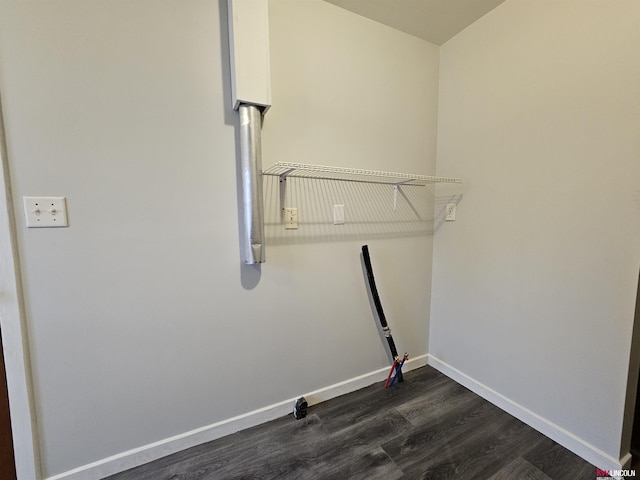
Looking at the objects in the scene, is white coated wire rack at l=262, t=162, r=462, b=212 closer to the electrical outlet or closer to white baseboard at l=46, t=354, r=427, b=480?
the electrical outlet

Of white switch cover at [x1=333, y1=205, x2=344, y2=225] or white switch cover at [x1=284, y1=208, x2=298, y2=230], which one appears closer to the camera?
white switch cover at [x1=284, y1=208, x2=298, y2=230]

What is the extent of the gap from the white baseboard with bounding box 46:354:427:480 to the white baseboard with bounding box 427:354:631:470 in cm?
63

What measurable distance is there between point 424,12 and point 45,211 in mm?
2175

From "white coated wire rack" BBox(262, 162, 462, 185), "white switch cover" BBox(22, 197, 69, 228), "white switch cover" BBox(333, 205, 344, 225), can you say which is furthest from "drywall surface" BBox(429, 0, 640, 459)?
"white switch cover" BBox(22, 197, 69, 228)

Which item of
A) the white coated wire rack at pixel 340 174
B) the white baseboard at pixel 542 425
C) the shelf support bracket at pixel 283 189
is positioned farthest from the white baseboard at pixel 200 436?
the white coated wire rack at pixel 340 174

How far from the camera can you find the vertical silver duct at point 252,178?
49.6 inches

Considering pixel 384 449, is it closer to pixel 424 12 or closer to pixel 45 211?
pixel 45 211

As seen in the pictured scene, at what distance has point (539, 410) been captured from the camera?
1.48 metres

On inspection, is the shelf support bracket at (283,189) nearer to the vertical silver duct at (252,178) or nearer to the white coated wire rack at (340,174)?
the white coated wire rack at (340,174)

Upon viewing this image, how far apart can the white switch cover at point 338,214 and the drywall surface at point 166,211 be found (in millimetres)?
58

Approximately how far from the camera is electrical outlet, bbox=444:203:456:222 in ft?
6.16

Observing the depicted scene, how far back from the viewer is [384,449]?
1.37 meters

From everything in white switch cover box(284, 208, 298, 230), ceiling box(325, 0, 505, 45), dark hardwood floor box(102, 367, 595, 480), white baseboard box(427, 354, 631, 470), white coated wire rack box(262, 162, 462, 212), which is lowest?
dark hardwood floor box(102, 367, 595, 480)

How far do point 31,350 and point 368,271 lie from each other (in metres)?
1.63
